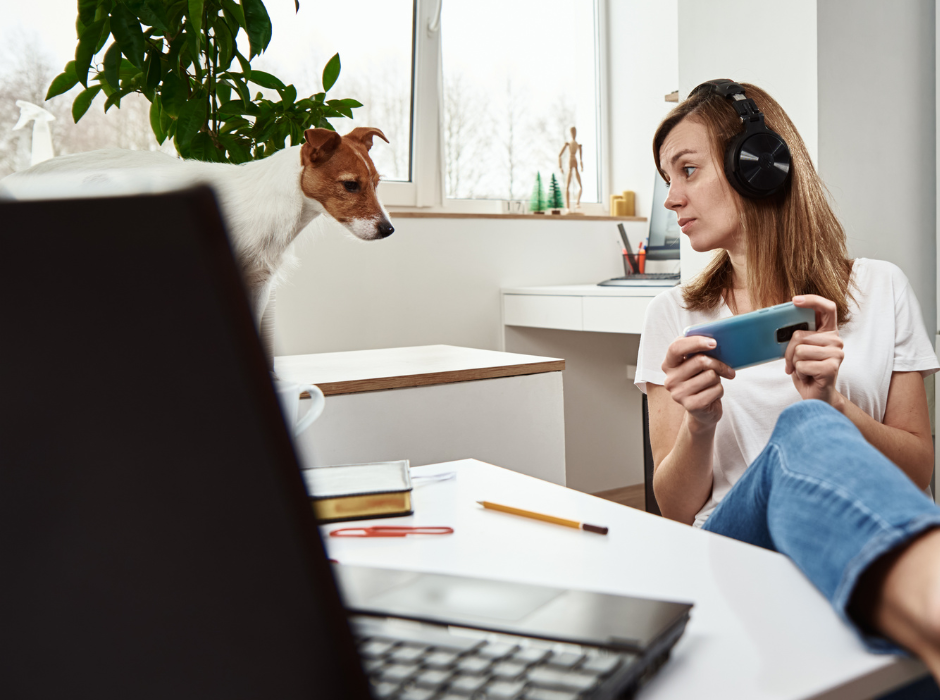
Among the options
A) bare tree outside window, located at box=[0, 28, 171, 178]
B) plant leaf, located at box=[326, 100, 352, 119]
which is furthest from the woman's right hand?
bare tree outside window, located at box=[0, 28, 171, 178]

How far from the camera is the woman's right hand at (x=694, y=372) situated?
0.80m

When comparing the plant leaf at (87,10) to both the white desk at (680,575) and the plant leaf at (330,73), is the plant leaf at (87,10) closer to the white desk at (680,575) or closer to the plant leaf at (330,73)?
the plant leaf at (330,73)

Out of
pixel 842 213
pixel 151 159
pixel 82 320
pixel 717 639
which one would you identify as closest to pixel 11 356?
pixel 82 320

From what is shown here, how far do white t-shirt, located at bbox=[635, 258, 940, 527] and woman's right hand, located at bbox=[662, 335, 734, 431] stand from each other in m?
0.18

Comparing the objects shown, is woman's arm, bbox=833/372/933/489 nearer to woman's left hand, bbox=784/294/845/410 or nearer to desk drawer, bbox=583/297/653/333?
woman's left hand, bbox=784/294/845/410

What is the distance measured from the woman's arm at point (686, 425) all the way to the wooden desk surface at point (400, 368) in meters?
0.37

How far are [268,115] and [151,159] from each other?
202mm

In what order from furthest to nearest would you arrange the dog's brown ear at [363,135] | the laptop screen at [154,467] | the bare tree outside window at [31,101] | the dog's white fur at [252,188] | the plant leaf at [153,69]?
1. the bare tree outside window at [31,101]
2. the dog's brown ear at [363,135]
3. the plant leaf at [153,69]
4. the dog's white fur at [252,188]
5. the laptop screen at [154,467]

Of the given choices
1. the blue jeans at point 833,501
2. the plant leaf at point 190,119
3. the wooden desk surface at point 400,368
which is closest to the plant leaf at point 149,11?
the plant leaf at point 190,119

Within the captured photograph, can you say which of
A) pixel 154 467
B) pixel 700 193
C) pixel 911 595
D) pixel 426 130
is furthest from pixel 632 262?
pixel 154 467

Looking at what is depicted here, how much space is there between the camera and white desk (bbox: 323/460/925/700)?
36 cm

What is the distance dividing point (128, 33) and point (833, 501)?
1.09m

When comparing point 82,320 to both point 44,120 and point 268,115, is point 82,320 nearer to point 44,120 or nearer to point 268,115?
point 268,115

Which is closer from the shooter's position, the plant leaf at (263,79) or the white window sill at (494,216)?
the plant leaf at (263,79)
